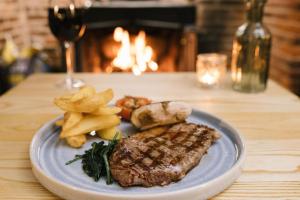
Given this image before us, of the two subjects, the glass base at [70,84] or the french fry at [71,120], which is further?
the glass base at [70,84]

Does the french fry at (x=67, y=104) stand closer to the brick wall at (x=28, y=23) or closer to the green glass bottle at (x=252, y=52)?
the green glass bottle at (x=252, y=52)

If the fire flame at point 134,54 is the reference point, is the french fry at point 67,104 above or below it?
above

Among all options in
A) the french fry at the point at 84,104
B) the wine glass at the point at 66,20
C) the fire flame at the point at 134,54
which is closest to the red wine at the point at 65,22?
the wine glass at the point at 66,20

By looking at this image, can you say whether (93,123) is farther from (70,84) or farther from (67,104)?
(70,84)

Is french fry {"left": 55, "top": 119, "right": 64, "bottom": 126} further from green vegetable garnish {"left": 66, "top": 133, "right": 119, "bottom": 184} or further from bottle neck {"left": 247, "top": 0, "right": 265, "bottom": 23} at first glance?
bottle neck {"left": 247, "top": 0, "right": 265, "bottom": 23}

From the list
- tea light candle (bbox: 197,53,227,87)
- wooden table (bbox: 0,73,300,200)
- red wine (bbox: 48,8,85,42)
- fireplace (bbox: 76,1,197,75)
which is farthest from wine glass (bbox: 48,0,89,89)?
fireplace (bbox: 76,1,197,75)

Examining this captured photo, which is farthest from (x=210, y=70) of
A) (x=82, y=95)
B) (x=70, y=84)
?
(x=82, y=95)
